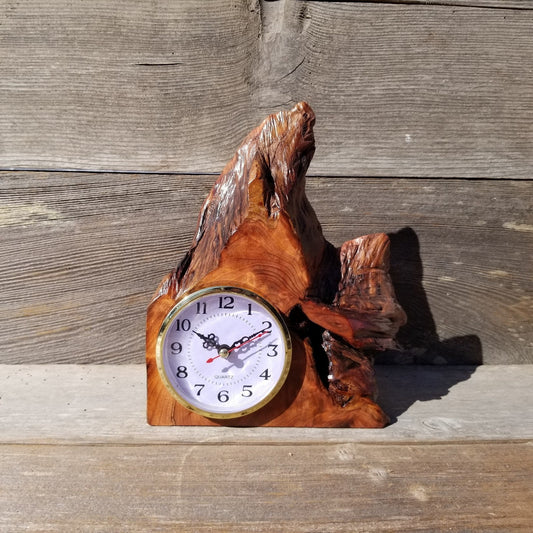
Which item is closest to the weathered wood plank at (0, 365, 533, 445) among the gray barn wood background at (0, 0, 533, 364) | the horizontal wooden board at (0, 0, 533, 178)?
the gray barn wood background at (0, 0, 533, 364)

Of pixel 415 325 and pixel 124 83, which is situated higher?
pixel 124 83

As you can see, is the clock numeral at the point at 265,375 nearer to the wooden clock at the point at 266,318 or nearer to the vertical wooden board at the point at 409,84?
the wooden clock at the point at 266,318

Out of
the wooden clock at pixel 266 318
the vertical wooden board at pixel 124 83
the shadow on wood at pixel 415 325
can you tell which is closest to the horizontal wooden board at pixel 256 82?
the vertical wooden board at pixel 124 83

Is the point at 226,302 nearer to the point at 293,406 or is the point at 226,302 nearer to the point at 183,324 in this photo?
the point at 183,324

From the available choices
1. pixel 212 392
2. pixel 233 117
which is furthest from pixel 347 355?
pixel 233 117

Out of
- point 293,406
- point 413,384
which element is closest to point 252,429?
point 293,406

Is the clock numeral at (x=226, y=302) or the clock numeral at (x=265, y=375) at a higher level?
the clock numeral at (x=226, y=302)

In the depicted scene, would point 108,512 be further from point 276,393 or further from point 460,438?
point 460,438
